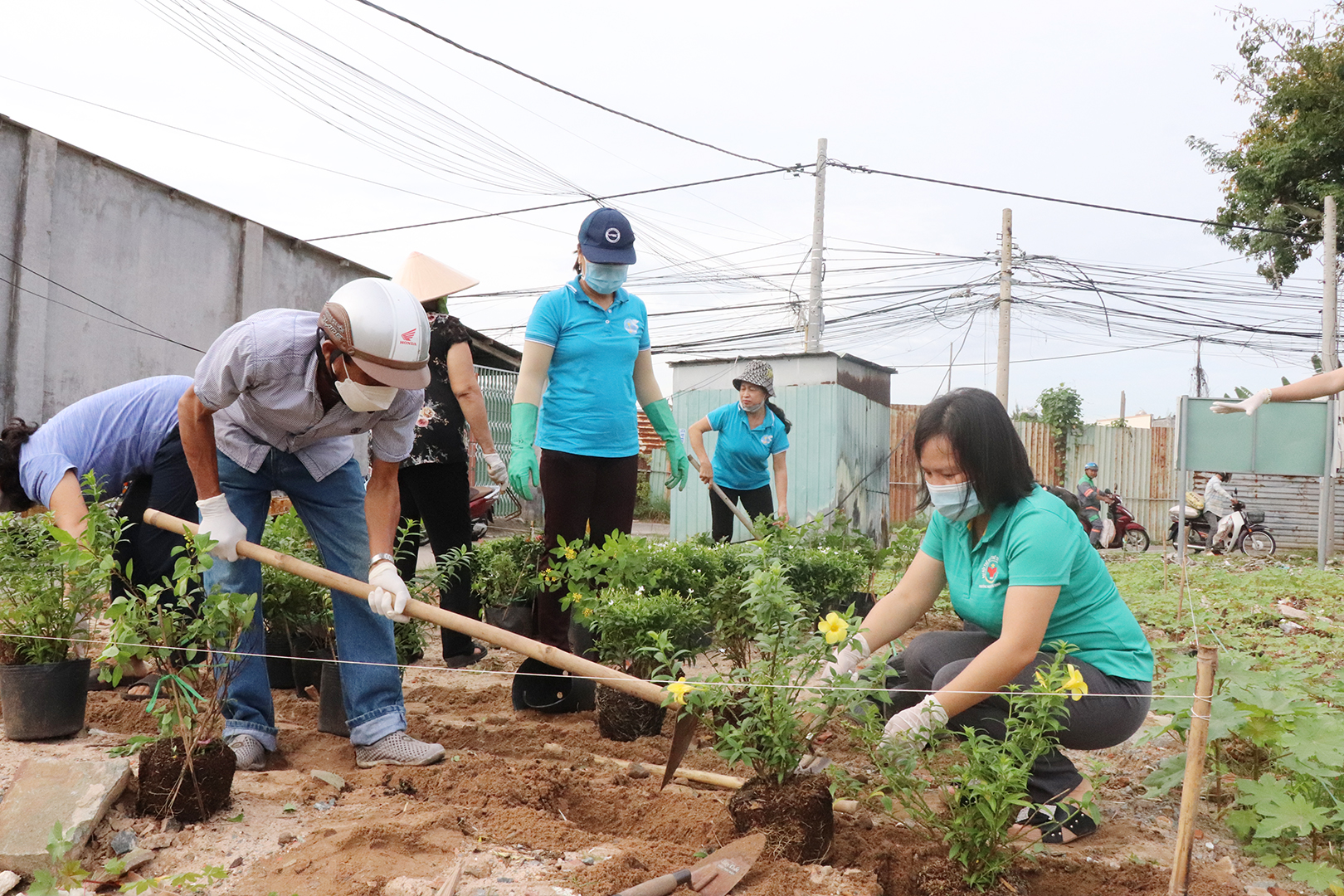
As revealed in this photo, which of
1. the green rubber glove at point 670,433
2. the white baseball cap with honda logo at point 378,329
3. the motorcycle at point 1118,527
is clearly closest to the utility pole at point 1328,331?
the motorcycle at point 1118,527

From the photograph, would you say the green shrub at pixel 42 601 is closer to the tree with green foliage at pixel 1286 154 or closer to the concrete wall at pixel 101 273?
the concrete wall at pixel 101 273

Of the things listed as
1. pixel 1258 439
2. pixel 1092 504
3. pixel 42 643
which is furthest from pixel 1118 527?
pixel 42 643

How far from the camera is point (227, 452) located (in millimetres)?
2996

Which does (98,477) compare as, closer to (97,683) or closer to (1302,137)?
(97,683)

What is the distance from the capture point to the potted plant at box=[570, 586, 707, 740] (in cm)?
329

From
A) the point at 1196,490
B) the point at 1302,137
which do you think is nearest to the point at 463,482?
the point at 1196,490

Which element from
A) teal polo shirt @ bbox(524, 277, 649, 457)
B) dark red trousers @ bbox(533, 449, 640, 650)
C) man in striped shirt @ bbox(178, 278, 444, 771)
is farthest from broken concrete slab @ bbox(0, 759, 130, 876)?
teal polo shirt @ bbox(524, 277, 649, 457)

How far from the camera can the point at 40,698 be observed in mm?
3027

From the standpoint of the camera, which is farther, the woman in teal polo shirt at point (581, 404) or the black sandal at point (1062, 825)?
the woman in teal polo shirt at point (581, 404)

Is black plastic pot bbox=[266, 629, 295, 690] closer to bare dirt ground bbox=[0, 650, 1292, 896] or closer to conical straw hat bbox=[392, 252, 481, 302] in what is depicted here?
bare dirt ground bbox=[0, 650, 1292, 896]

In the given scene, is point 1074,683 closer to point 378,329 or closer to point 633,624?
point 633,624

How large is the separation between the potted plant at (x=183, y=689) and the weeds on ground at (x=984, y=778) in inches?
63.2

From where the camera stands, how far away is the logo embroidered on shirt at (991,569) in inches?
99.8

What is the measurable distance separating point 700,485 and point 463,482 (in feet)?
26.0
